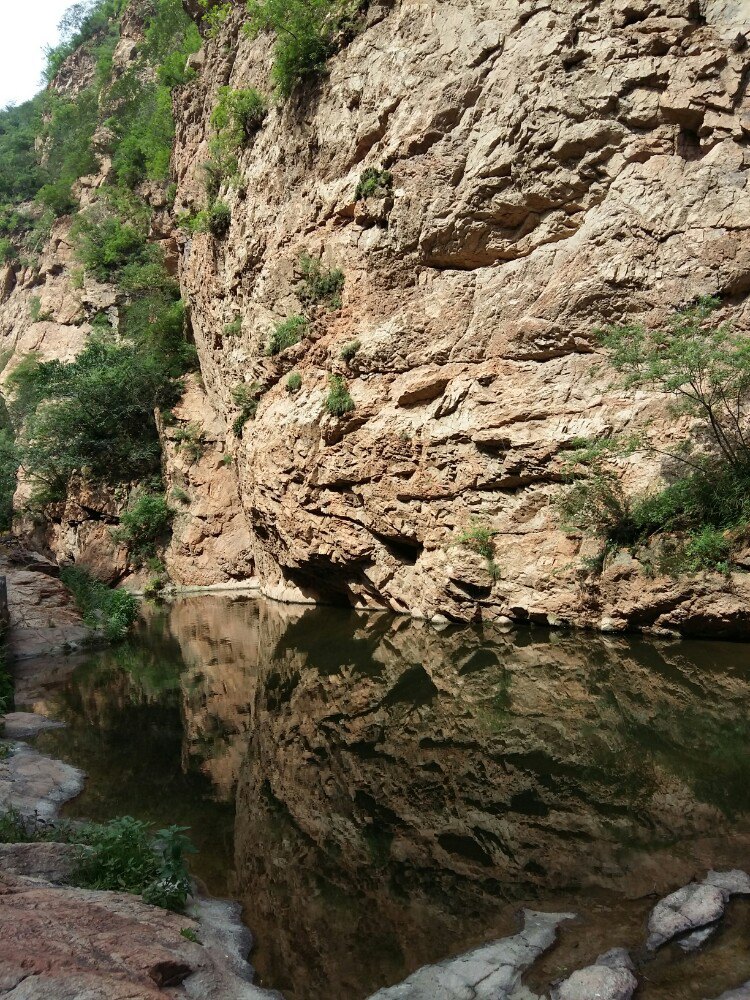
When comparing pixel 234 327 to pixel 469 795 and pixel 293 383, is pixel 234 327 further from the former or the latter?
pixel 469 795

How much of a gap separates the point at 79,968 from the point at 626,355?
10454 mm

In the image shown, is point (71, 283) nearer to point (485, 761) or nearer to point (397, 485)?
point (397, 485)

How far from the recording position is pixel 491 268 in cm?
1391

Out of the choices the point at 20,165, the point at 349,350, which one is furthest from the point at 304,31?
the point at 20,165

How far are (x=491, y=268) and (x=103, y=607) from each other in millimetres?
12918

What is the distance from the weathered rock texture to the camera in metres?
11.5

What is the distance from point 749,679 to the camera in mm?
7719

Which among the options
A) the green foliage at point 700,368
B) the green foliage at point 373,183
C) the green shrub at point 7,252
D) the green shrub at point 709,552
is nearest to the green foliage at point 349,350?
the green foliage at point 373,183

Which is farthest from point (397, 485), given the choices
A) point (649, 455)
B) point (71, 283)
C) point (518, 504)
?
point (71, 283)

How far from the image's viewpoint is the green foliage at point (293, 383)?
697 inches

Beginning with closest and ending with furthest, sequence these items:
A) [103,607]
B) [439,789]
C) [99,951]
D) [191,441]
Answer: [99,951]
[439,789]
[103,607]
[191,441]

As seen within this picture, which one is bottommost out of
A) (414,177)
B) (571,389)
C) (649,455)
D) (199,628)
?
(199,628)

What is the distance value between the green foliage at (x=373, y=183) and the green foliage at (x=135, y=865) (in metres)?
14.2

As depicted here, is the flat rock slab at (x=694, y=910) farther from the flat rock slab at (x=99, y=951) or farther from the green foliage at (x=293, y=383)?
the green foliage at (x=293, y=383)
